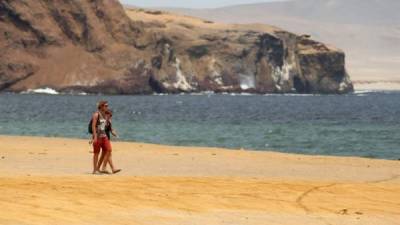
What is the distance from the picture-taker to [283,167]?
1262 inches

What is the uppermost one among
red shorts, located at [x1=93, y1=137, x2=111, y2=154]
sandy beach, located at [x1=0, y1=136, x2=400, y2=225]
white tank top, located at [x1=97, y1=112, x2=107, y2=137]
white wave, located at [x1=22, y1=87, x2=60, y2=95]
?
white tank top, located at [x1=97, y1=112, x2=107, y2=137]

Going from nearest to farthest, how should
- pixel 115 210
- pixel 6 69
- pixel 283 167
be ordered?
pixel 115 210 < pixel 283 167 < pixel 6 69

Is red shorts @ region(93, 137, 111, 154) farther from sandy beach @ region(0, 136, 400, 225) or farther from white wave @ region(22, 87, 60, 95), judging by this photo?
white wave @ region(22, 87, 60, 95)

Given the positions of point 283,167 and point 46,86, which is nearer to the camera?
point 283,167

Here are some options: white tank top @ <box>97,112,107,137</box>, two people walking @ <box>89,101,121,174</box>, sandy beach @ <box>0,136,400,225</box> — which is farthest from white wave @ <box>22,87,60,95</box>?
white tank top @ <box>97,112,107,137</box>

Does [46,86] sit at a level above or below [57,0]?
below

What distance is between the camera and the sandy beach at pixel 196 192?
19234 mm

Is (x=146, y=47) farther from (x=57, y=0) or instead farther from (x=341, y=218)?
(x=341, y=218)

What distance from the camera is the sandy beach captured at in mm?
19234

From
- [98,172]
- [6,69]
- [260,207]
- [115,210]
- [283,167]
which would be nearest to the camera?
[115,210]

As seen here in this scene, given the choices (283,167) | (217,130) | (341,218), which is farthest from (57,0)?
(341,218)

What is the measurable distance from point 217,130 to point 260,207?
50427 mm

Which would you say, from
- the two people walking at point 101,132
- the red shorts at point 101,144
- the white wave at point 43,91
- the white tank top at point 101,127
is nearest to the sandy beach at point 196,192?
the two people walking at point 101,132

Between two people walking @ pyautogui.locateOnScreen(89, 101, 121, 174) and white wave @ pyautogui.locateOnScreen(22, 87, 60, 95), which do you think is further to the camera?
white wave @ pyautogui.locateOnScreen(22, 87, 60, 95)
